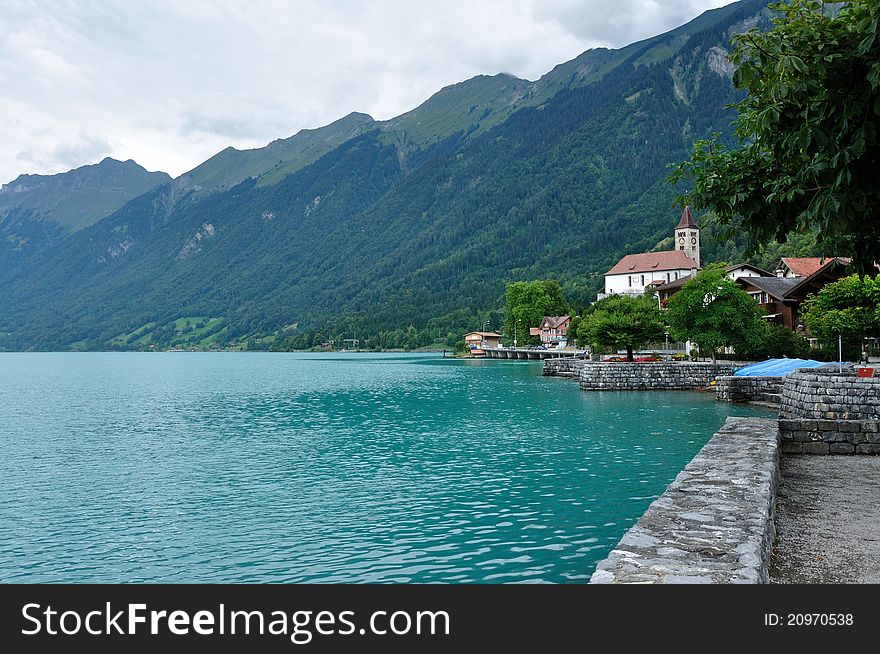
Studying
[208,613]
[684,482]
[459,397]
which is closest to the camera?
→ [208,613]

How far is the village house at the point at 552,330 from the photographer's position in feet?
537

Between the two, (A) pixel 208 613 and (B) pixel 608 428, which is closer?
(A) pixel 208 613

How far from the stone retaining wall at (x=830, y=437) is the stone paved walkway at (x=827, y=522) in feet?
2.38

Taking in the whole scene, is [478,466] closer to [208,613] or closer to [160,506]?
[160,506]

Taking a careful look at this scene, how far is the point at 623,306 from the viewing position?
9069cm

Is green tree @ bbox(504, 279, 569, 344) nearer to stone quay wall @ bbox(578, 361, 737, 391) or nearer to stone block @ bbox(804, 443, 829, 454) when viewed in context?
stone quay wall @ bbox(578, 361, 737, 391)

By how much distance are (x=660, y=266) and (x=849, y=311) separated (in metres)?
117

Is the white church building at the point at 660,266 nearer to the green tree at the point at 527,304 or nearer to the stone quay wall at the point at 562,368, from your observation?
the green tree at the point at 527,304

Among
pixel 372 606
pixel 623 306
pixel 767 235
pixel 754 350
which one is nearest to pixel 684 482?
pixel 767 235

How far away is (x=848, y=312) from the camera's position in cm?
5262

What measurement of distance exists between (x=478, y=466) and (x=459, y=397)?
3191 cm

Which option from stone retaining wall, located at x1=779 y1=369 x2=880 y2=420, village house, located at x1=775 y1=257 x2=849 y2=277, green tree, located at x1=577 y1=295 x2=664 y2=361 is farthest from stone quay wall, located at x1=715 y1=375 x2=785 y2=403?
village house, located at x1=775 y1=257 x2=849 y2=277

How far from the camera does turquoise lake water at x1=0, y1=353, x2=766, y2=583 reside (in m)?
12.8

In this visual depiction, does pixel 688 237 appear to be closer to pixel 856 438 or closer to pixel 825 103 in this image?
pixel 856 438
